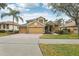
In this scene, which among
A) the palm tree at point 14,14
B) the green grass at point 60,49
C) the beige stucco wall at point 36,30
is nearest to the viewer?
the green grass at point 60,49

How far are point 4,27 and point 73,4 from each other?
141 centimetres

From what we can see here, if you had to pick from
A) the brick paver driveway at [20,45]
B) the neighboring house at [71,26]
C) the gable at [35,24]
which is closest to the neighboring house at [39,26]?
the gable at [35,24]

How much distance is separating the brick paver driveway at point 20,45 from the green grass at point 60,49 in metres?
0.12

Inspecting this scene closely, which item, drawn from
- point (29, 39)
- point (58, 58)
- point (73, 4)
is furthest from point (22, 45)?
point (73, 4)

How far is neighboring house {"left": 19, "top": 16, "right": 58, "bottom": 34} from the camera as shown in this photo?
5.60 m

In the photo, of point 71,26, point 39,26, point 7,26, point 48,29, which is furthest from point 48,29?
point 7,26

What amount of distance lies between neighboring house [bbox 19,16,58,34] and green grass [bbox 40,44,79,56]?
0.30 meters

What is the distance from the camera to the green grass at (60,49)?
5426 mm

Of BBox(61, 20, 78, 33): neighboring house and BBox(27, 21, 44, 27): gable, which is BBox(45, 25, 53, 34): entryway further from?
BBox(61, 20, 78, 33): neighboring house

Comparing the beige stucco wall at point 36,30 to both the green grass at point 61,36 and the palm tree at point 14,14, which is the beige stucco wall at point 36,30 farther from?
the palm tree at point 14,14

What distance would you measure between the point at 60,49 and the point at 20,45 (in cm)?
78

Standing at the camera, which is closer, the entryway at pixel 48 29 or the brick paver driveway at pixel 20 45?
the brick paver driveway at pixel 20 45

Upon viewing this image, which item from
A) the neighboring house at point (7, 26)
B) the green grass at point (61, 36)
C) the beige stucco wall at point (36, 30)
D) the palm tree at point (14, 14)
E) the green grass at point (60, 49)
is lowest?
the green grass at point (60, 49)

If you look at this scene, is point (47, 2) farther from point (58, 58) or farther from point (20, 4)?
point (58, 58)
